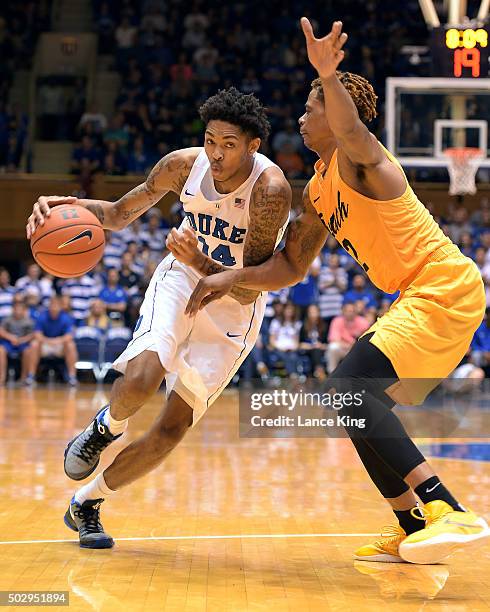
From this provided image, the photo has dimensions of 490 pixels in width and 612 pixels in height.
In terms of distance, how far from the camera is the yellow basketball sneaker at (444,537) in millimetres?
4066

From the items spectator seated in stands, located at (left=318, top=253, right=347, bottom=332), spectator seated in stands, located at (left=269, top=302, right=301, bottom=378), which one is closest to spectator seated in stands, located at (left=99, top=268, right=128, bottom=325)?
spectator seated in stands, located at (left=269, top=302, right=301, bottom=378)

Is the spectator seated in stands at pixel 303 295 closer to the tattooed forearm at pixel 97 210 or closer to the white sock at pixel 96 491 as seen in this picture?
the tattooed forearm at pixel 97 210

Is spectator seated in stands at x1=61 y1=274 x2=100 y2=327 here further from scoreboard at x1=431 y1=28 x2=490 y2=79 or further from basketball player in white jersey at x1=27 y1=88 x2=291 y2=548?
basketball player in white jersey at x1=27 y1=88 x2=291 y2=548

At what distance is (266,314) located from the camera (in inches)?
587

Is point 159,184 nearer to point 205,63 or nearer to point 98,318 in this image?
point 98,318

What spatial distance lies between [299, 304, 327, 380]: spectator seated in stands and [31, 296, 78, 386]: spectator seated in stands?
334cm

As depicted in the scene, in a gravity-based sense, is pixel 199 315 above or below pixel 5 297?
above

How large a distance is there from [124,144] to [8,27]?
4.88 meters

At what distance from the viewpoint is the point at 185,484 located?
22.8 feet

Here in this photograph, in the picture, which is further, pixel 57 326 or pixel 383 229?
pixel 57 326

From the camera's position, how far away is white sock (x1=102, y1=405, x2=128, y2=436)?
4.94 m

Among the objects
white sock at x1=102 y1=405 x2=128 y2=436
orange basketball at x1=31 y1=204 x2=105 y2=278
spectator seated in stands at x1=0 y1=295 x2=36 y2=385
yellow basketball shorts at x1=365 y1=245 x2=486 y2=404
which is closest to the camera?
yellow basketball shorts at x1=365 y1=245 x2=486 y2=404

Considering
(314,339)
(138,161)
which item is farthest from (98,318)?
(138,161)

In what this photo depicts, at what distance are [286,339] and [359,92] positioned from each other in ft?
33.4
